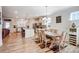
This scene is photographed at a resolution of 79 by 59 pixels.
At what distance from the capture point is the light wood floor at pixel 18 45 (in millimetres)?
2786

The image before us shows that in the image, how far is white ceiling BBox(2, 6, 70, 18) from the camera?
2.76 m

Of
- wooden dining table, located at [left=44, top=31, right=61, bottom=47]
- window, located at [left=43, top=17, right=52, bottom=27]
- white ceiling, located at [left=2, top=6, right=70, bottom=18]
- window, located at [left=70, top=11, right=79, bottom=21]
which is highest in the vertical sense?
white ceiling, located at [left=2, top=6, right=70, bottom=18]

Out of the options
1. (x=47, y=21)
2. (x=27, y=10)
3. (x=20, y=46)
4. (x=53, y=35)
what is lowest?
(x=20, y=46)

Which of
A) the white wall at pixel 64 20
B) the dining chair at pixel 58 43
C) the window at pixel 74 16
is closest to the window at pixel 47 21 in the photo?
the white wall at pixel 64 20

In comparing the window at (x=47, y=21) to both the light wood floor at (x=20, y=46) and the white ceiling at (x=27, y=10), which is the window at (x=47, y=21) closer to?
the white ceiling at (x=27, y=10)

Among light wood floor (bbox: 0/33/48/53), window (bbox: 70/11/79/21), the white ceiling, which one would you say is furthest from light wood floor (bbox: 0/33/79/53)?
window (bbox: 70/11/79/21)

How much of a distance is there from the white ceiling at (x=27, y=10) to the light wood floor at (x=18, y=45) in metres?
0.40

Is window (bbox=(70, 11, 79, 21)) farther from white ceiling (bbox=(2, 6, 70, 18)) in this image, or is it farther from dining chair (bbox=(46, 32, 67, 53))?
dining chair (bbox=(46, 32, 67, 53))

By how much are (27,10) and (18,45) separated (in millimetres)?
722

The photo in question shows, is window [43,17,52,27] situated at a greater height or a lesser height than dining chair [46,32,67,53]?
greater

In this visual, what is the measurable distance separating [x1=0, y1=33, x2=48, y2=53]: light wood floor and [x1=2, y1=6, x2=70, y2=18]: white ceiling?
40 cm

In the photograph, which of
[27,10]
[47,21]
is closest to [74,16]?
[47,21]

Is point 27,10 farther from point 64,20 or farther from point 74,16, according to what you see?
point 74,16

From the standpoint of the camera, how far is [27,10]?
9.18 feet
